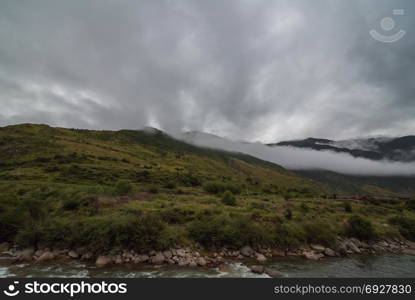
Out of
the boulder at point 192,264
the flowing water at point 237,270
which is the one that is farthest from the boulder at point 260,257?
the boulder at point 192,264

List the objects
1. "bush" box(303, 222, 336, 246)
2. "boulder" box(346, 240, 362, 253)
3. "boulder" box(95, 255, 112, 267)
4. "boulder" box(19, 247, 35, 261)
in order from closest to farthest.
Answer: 1. "boulder" box(95, 255, 112, 267)
2. "boulder" box(19, 247, 35, 261)
3. "bush" box(303, 222, 336, 246)
4. "boulder" box(346, 240, 362, 253)

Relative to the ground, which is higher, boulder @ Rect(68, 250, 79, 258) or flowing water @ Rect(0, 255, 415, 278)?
boulder @ Rect(68, 250, 79, 258)

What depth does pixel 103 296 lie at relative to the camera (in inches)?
552

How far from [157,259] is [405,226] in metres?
52.3

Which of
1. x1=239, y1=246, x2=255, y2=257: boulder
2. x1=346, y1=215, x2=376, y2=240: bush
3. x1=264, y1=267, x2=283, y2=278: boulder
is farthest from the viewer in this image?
x1=346, y1=215, x2=376, y2=240: bush

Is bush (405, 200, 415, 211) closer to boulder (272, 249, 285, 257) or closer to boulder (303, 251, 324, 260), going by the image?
boulder (303, 251, 324, 260)

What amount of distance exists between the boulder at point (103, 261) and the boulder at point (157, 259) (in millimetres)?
4692

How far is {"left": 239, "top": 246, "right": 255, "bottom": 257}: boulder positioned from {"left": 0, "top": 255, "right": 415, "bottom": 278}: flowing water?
2420mm

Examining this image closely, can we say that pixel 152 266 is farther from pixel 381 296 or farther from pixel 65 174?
pixel 65 174

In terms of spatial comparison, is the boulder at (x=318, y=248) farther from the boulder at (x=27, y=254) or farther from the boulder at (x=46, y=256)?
the boulder at (x=27, y=254)

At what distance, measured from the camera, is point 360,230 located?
36.0 m

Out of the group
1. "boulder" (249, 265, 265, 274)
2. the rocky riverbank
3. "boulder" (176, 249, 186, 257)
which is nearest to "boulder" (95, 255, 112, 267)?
the rocky riverbank

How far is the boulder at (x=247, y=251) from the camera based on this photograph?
1059 inches

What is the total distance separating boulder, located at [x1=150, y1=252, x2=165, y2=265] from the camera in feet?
77.5
